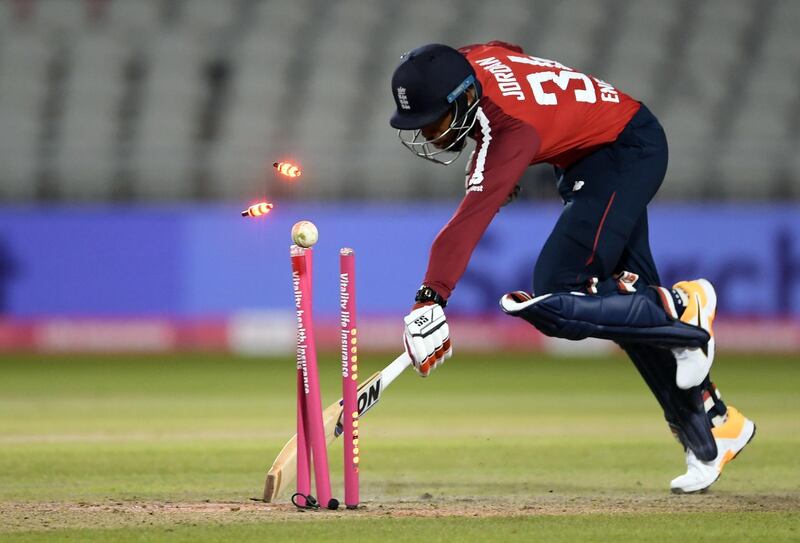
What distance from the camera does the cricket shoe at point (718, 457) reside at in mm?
5105

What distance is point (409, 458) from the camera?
245 inches

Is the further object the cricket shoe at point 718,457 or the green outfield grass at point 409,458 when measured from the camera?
the cricket shoe at point 718,457

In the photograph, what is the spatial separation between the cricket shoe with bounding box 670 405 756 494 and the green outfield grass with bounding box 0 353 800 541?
0.07m

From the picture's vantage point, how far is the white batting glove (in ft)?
14.3

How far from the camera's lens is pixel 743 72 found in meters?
14.0

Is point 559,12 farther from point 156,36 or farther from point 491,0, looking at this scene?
point 156,36

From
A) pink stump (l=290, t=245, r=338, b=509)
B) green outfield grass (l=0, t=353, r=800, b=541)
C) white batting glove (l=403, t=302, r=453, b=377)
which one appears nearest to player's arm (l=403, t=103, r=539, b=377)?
white batting glove (l=403, t=302, r=453, b=377)

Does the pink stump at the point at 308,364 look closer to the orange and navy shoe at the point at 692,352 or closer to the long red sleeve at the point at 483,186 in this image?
the long red sleeve at the point at 483,186

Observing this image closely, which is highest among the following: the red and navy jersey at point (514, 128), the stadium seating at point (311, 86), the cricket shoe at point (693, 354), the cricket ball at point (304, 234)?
the stadium seating at point (311, 86)

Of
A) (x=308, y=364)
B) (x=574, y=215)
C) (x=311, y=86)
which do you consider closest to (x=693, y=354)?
(x=574, y=215)

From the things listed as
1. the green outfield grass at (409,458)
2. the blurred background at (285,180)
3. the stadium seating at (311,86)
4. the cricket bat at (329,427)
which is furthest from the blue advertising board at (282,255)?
the cricket bat at (329,427)

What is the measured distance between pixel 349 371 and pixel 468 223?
0.60 meters

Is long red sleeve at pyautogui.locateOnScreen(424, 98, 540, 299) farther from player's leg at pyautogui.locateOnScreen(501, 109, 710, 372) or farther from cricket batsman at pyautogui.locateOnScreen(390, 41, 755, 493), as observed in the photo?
player's leg at pyautogui.locateOnScreen(501, 109, 710, 372)

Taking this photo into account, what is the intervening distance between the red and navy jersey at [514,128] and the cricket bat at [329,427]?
1.29ft
